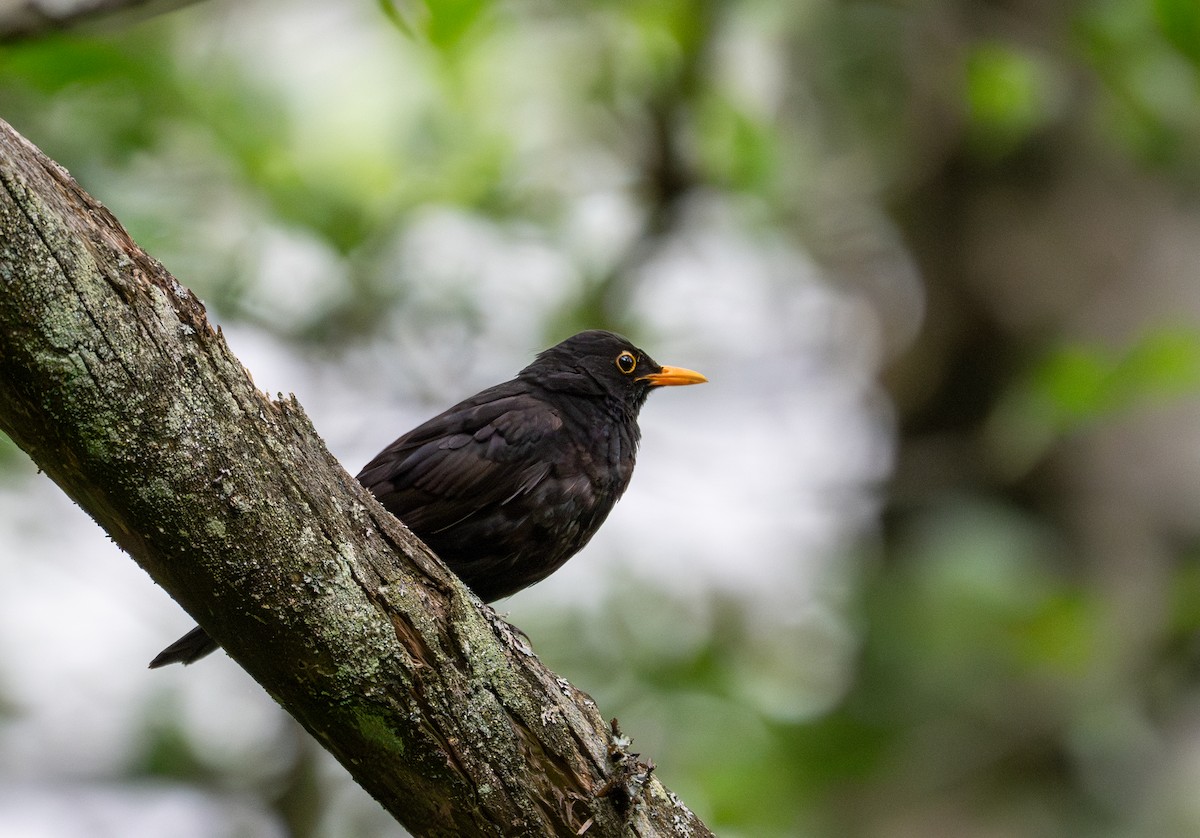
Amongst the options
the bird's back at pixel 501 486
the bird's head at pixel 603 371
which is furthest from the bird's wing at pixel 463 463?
the bird's head at pixel 603 371

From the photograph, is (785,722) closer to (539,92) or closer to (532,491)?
(532,491)

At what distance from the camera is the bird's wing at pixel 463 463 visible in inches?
173

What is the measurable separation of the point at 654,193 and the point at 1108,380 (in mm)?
3016

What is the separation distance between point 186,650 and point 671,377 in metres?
2.52

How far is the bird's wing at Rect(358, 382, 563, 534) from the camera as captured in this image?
441 cm

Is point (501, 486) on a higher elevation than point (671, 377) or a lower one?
lower

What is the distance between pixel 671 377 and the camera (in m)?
5.70

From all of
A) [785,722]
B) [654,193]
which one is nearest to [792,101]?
[654,193]

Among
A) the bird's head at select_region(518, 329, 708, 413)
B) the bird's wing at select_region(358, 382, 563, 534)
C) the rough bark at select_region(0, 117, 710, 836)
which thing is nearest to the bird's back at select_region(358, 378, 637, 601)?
the bird's wing at select_region(358, 382, 563, 534)

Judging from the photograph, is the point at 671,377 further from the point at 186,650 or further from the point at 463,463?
the point at 186,650

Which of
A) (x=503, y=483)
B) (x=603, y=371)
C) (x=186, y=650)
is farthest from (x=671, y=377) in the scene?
(x=186, y=650)

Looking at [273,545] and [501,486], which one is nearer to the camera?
[273,545]

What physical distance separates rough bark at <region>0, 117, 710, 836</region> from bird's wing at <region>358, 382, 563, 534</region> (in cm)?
146

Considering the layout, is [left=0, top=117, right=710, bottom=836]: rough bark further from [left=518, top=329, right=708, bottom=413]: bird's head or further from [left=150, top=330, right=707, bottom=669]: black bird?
[left=518, top=329, right=708, bottom=413]: bird's head
